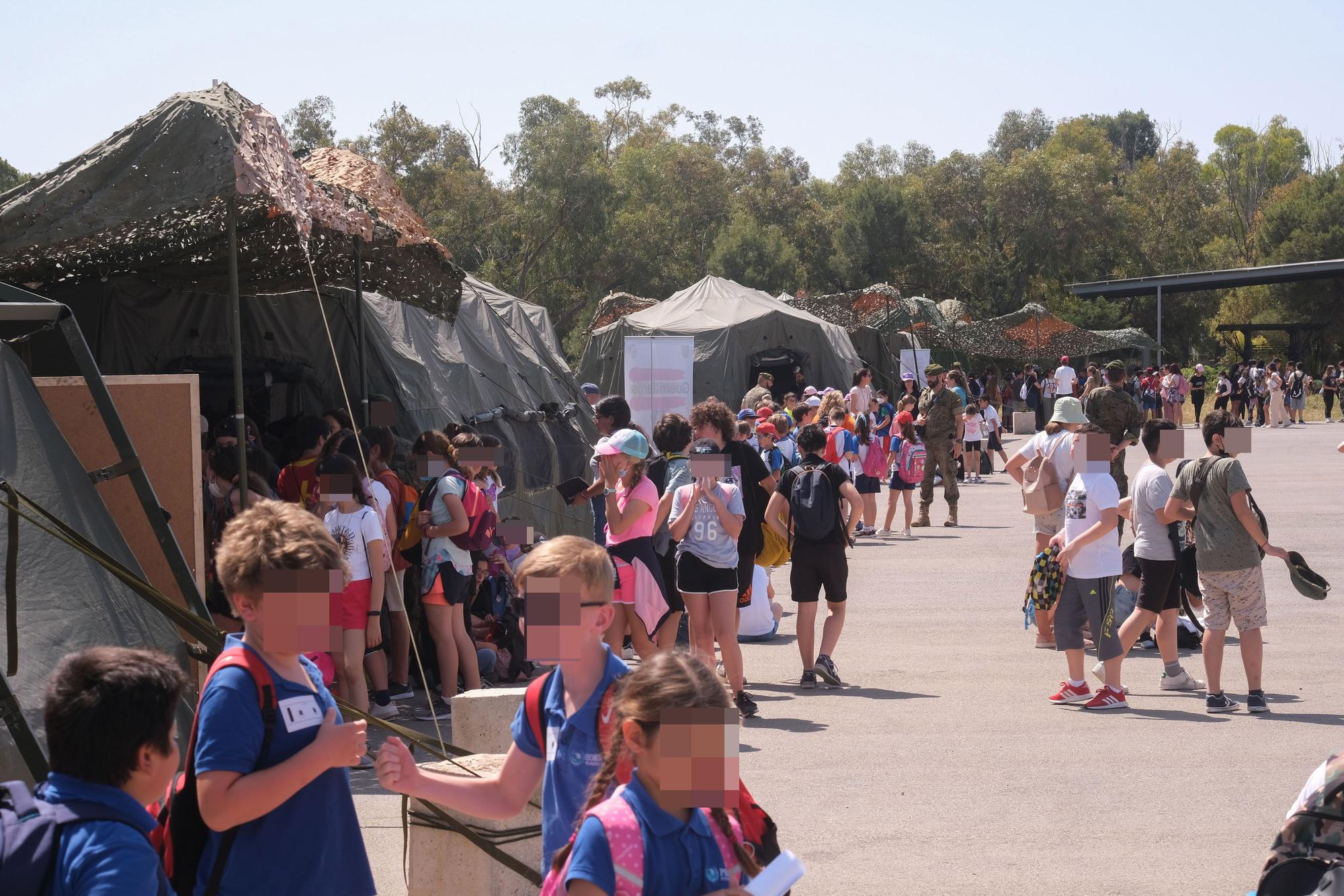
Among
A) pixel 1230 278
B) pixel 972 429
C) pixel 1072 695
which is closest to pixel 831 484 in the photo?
pixel 1072 695

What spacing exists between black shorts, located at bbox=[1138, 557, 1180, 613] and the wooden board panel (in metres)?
5.84

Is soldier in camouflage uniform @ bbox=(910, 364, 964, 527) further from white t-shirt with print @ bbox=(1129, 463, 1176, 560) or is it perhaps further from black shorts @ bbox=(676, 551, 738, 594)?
black shorts @ bbox=(676, 551, 738, 594)

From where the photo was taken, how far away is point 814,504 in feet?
28.3

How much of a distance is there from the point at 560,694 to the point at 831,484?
18.8 feet

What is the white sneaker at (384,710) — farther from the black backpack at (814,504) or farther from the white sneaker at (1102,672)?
the white sneaker at (1102,672)

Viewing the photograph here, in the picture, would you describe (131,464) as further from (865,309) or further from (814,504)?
(865,309)

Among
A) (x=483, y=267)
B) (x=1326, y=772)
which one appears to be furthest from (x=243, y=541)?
(x=483, y=267)

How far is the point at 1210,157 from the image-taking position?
315ft

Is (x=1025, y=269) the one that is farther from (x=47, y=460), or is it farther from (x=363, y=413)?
(x=47, y=460)

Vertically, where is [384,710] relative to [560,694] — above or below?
below

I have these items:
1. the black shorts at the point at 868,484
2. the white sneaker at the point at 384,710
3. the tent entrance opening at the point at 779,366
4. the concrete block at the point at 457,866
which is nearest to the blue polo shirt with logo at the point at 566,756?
the concrete block at the point at 457,866

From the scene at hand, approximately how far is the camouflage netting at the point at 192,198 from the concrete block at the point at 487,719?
290cm

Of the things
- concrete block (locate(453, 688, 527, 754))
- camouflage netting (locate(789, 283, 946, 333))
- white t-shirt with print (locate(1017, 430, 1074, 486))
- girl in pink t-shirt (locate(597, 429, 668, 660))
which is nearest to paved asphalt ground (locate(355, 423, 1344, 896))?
concrete block (locate(453, 688, 527, 754))

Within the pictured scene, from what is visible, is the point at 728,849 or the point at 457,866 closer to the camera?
the point at 728,849
